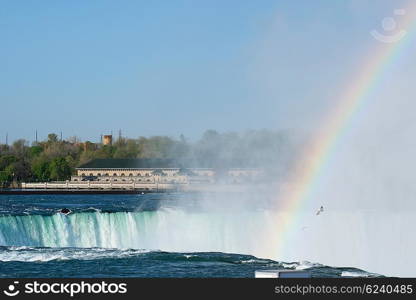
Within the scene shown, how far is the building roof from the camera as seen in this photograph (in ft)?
544

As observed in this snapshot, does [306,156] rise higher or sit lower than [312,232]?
higher

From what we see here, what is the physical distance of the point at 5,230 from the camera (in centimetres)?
5066

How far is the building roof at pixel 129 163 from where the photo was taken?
166m

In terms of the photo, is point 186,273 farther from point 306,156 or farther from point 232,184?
point 232,184

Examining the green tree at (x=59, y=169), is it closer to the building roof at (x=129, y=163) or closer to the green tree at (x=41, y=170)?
the green tree at (x=41, y=170)

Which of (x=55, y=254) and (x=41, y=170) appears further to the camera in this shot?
(x=41, y=170)

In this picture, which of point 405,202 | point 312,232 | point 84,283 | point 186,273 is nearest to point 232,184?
point 405,202

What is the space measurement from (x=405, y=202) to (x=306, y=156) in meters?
30.6

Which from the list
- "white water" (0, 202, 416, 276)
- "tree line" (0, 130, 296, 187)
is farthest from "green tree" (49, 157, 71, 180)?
"white water" (0, 202, 416, 276)

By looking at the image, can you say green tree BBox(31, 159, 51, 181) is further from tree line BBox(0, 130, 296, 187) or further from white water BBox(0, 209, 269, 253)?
white water BBox(0, 209, 269, 253)

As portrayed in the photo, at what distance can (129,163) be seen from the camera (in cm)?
16950

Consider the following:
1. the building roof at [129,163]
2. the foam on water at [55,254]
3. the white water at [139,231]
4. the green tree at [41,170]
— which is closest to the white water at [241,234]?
the white water at [139,231]

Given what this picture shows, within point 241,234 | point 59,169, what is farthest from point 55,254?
point 59,169

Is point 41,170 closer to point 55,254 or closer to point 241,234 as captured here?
point 241,234
